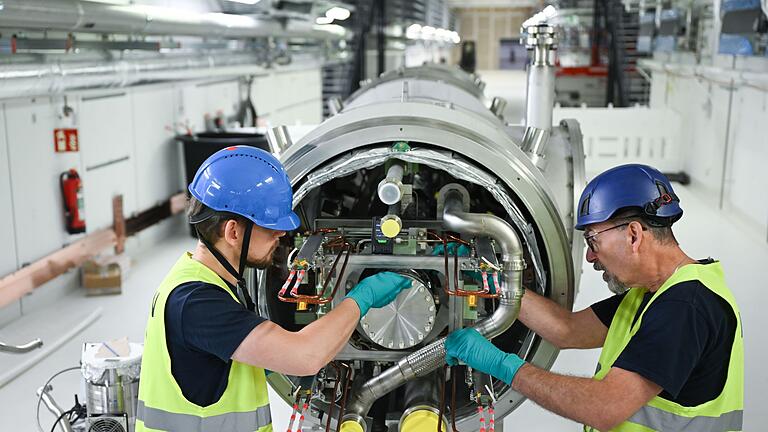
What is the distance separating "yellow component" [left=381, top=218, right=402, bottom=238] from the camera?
75.6 inches

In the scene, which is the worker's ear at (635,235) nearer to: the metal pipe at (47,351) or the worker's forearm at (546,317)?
the worker's forearm at (546,317)

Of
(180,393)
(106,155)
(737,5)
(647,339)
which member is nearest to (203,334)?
(180,393)

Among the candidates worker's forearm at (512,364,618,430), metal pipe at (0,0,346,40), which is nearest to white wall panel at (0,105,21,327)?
metal pipe at (0,0,346,40)

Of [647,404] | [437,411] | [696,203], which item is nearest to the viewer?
[647,404]

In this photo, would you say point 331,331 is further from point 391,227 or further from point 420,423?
point 420,423

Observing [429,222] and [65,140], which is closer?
[429,222]

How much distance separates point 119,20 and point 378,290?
9.88 ft

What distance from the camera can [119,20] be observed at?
4.21 metres

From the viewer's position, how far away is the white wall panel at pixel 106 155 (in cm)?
514

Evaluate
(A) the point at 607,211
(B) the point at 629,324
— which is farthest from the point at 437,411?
(A) the point at 607,211

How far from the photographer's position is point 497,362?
1.90 m

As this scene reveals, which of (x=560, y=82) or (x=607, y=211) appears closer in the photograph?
(x=607, y=211)

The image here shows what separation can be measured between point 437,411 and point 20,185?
10.9 ft

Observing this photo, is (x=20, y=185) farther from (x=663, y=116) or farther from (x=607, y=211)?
(x=663, y=116)
